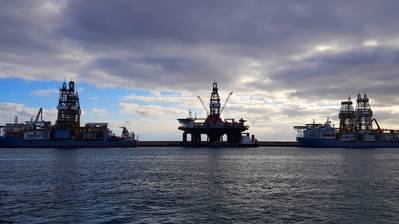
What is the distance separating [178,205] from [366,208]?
17.8 metres

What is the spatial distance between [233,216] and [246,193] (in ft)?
50.4

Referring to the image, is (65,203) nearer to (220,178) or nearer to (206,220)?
(206,220)

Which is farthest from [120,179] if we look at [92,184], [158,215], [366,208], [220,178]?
[366,208]

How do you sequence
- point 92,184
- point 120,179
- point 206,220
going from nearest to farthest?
1. point 206,220
2. point 92,184
3. point 120,179

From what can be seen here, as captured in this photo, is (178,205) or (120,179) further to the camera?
(120,179)

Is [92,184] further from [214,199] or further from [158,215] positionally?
[158,215]

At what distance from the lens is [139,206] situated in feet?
151

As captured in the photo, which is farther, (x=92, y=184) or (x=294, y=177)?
(x=294, y=177)

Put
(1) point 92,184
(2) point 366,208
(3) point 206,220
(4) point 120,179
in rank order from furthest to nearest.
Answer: (4) point 120,179 < (1) point 92,184 < (2) point 366,208 < (3) point 206,220

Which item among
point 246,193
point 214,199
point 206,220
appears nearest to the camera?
point 206,220

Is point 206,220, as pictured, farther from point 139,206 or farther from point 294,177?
point 294,177

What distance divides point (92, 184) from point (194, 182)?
14311 millimetres

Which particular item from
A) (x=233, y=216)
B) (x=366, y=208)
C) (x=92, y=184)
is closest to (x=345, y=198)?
(x=366, y=208)

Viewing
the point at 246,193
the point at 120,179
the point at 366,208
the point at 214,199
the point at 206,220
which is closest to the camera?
the point at 206,220
